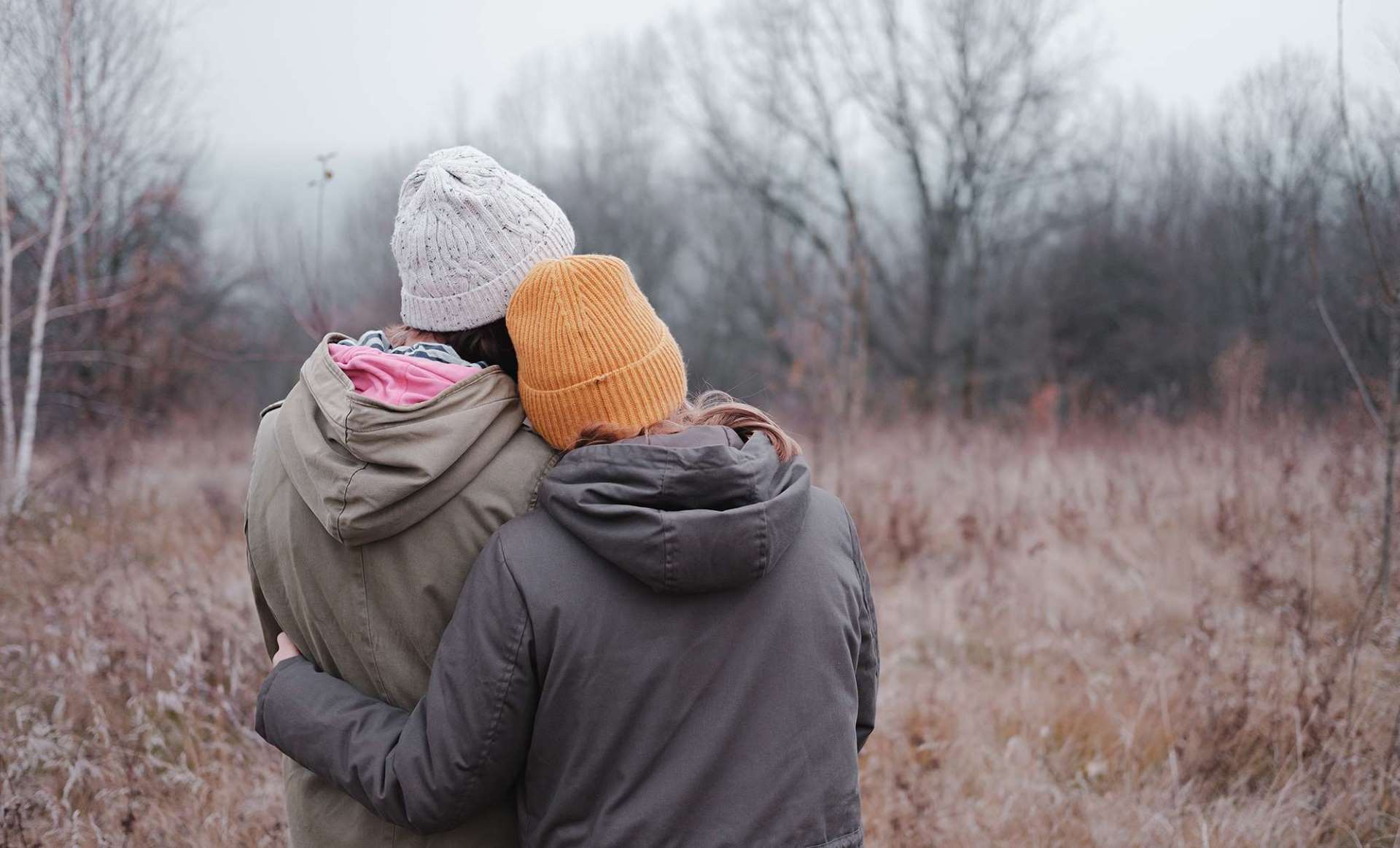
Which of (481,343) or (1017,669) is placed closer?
(481,343)

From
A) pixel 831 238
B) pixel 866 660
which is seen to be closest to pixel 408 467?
pixel 866 660

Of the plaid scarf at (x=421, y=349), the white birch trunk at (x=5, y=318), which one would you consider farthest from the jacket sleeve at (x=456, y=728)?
the white birch trunk at (x=5, y=318)

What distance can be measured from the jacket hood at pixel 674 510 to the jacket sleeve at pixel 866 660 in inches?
11.3

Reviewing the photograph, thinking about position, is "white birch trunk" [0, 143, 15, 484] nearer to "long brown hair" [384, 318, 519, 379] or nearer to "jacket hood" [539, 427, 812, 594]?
"long brown hair" [384, 318, 519, 379]

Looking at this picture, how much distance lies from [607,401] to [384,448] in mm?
310

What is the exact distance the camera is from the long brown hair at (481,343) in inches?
61.0

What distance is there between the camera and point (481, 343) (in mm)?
1551

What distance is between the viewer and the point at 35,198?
21.6 ft

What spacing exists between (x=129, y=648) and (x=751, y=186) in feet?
62.9

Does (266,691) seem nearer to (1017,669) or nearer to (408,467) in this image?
(408,467)

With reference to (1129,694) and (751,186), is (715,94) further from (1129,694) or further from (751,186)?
(1129,694)

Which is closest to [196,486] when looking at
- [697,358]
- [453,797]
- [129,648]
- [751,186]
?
[129,648]

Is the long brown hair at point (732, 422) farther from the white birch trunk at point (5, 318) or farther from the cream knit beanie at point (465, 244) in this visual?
the white birch trunk at point (5, 318)

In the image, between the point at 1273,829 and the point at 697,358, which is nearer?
the point at 1273,829
